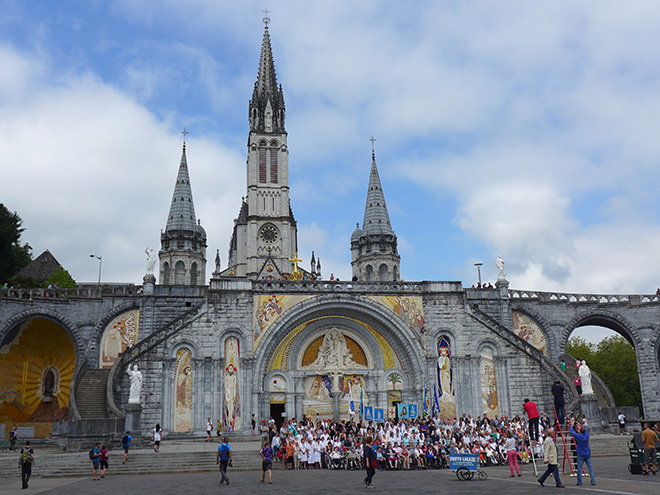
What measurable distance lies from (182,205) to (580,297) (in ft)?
130

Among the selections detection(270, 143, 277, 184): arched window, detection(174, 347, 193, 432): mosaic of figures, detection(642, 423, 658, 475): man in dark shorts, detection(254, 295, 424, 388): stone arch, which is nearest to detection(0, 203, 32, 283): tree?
detection(174, 347, 193, 432): mosaic of figures

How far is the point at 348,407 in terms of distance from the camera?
33.5 meters

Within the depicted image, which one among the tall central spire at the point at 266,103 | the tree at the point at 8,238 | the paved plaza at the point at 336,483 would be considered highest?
the tall central spire at the point at 266,103

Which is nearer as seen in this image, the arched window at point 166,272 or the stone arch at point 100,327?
the stone arch at point 100,327

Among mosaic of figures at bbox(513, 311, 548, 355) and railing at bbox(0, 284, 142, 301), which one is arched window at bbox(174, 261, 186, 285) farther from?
mosaic of figures at bbox(513, 311, 548, 355)

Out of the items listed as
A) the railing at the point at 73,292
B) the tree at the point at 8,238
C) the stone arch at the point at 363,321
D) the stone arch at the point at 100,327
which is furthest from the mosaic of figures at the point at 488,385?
the tree at the point at 8,238

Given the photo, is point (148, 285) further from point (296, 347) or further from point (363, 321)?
point (363, 321)

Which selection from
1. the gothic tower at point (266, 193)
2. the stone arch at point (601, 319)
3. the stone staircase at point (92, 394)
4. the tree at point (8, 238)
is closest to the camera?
the stone staircase at point (92, 394)

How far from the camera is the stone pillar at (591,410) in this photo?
2806 centimetres

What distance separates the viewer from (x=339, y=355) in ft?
112

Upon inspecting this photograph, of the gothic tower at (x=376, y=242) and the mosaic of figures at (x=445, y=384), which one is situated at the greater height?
the gothic tower at (x=376, y=242)

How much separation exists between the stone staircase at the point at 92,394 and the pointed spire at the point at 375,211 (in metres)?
32.5

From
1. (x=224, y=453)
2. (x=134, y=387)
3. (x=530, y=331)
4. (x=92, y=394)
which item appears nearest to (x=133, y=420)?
(x=134, y=387)

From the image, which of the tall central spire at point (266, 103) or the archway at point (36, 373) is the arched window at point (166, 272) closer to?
the tall central spire at point (266, 103)
